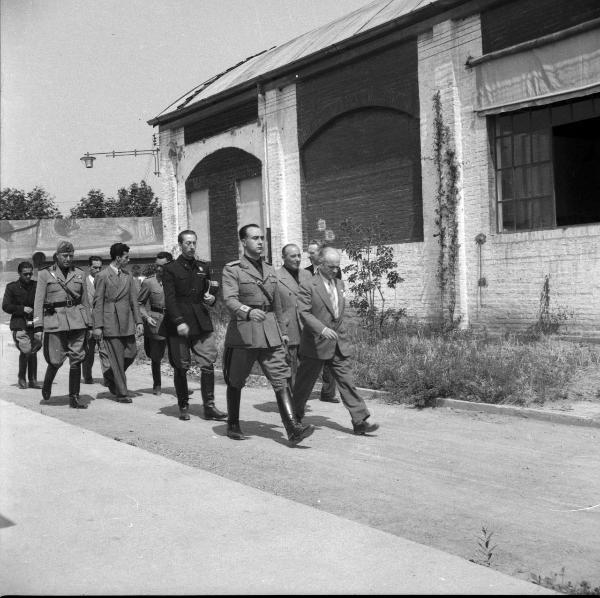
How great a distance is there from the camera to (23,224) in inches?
1425

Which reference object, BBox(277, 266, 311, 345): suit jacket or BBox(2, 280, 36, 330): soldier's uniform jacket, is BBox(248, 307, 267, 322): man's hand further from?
BBox(2, 280, 36, 330): soldier's uniform jacket

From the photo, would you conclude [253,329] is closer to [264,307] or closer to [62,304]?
[264,307]

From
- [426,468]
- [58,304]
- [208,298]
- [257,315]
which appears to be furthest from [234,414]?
[58,304]

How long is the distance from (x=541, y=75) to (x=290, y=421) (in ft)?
27.5

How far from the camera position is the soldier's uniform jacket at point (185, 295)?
29.3 feet

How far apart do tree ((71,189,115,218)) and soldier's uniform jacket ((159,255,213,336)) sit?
42.9m

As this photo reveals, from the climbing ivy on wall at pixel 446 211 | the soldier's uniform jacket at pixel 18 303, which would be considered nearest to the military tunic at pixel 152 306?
the soldier's uniform jacket at pixel 18 303

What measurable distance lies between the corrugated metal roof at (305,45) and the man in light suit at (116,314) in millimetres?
8051

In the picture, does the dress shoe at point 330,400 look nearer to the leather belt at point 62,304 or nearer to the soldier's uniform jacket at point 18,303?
the leather belt at point 62,304

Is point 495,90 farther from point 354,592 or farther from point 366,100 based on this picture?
point 354,592

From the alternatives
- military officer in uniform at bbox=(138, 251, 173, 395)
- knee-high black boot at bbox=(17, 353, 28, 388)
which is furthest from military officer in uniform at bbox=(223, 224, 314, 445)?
knee-high black boot at bbox=(17, 353, 28, 388)

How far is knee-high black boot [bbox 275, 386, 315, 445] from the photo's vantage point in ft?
24.5

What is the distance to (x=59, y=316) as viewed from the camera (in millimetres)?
9938

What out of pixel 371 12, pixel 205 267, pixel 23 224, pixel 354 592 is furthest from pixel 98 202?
pixel 354 592
